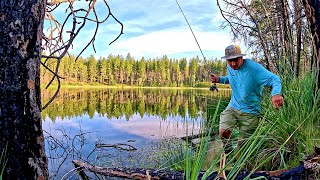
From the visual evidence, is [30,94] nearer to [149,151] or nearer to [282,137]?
[282,137]

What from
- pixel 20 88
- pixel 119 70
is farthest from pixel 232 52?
pixel 119 70

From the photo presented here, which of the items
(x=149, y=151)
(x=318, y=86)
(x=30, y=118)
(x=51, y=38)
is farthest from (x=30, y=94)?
(x=149, y=151)

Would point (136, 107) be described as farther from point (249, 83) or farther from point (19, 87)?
point (19, 87)

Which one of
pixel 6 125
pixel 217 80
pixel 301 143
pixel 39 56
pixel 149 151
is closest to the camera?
pixel 6 125

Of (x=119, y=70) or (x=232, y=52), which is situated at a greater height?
(x=119, y=70)

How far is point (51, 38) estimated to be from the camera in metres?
3.77

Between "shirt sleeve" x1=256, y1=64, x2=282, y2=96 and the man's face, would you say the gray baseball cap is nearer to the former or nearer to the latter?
the man's face

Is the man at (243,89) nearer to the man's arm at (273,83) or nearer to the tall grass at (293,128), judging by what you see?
the man's arm at (273,83)

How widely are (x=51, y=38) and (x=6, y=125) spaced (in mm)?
2069

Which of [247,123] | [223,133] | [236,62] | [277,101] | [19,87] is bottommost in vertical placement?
[223,133]

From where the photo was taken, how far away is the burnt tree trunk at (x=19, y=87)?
1916 millimetres

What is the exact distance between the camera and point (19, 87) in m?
1.95

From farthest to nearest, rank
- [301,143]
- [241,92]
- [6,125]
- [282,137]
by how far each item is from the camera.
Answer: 1. [241,92]
2. [282,137]
3. [301,143]
4. [6,125]

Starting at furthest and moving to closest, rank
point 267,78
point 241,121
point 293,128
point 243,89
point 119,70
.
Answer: point 119,70, point 243,89, point 241,121, point 267,78, point 293,128
